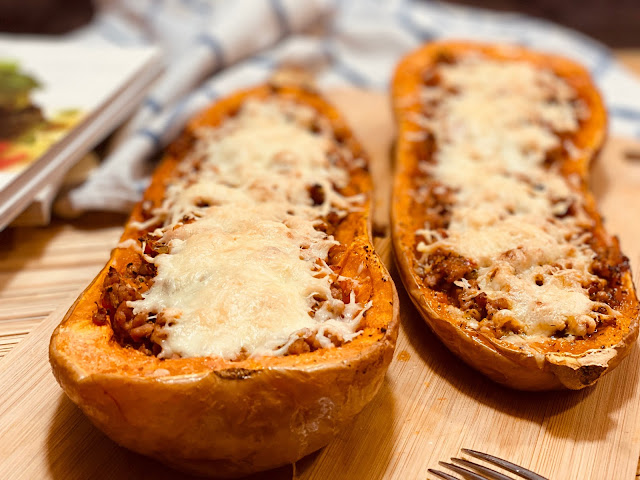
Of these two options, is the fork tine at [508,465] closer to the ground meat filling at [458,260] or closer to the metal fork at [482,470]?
the metal fork at [482,470]

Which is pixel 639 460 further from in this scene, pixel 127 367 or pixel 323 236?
pixel 127 367

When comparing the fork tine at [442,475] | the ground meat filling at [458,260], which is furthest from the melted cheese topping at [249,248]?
the fork tine at [442,475]

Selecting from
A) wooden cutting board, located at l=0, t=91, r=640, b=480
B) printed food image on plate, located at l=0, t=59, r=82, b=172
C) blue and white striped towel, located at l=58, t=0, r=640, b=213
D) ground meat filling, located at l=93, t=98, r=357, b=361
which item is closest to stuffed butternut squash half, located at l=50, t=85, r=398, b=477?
ground meat filling, located at l=93, t=98, r=357, b=361

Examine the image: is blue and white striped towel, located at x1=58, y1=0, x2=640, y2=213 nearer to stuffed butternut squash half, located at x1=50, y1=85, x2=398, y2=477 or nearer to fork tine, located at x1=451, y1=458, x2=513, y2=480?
stuffed butternut squash half, located at x1=50, y1=85, x2=398, y2=477

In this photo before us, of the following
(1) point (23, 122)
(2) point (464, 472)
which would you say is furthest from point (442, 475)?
(1) point (23, 122)

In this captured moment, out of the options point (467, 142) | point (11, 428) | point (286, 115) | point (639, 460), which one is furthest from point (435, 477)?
point (286, 115)

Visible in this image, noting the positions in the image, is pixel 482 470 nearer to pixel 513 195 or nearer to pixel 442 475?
pixel 442 475
